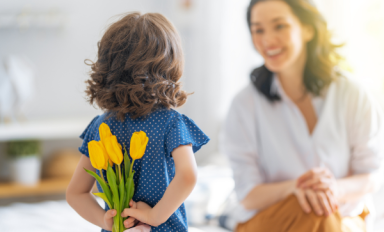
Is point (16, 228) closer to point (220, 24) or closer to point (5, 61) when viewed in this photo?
point (5, 61)

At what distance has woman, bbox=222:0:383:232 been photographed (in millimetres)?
1393

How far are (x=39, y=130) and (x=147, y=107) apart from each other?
2.10 meters

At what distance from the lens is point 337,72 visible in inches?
61.4

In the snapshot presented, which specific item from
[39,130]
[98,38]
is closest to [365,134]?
[39,130]

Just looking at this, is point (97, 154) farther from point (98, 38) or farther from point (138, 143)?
point (98, 38)

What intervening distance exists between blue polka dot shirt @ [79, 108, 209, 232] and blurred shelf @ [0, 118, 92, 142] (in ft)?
6.53

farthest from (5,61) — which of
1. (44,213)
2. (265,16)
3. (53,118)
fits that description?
(265,16)

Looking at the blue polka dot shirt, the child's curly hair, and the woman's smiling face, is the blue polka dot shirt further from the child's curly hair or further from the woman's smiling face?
the woman's smiling face

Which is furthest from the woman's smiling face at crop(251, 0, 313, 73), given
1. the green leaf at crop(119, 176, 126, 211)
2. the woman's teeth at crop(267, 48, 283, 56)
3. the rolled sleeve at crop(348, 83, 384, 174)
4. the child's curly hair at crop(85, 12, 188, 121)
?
the green leaf at crop(119, 176, 126, 211)

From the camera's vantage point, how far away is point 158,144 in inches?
33.6

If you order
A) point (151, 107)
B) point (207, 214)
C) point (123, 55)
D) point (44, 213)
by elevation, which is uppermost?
point (123, 55)

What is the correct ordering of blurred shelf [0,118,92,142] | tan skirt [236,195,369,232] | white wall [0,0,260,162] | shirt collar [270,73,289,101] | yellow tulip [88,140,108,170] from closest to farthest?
yellow tulip [88,140,108,170]
tan skirt [236,195,369,232]
shirt collar [270,73,289,101]
blurred shelf [0,118,92,142]
white wall [0,0,260,162]

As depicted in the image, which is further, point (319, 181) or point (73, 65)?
point (73, 65)

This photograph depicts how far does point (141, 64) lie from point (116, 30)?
0.10 metres
